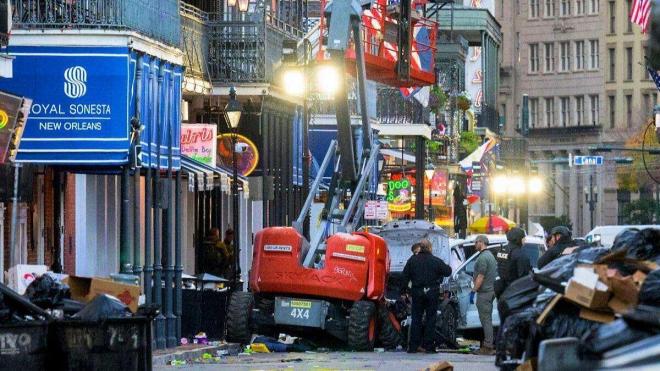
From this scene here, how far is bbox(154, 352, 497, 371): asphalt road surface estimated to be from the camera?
26.9 metres

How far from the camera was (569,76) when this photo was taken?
493 feet

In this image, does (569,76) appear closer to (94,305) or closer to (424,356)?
(424,356)

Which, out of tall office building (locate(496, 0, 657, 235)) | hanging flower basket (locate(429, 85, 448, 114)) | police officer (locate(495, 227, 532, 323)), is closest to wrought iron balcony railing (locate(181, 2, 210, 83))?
police officer (locate(495, 227, 532, 323))

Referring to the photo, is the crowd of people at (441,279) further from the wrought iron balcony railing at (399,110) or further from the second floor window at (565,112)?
the second floor window at (565,112)

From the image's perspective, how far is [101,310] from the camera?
1886 cm

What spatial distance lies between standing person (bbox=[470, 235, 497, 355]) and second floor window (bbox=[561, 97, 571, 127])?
11824 cm

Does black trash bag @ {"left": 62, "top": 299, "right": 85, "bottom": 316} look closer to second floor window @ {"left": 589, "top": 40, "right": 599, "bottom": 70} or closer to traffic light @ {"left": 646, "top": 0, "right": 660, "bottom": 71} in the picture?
traffic light @ {"left": 646, "top": 0, "right": 660, "bottom": 71}

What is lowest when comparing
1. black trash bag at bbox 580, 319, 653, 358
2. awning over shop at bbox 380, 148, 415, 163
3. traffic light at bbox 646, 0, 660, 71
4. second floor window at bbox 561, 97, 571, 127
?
black trash bag at bbox 580, 319, 653, 358

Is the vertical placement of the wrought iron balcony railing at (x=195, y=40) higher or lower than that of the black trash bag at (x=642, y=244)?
higher

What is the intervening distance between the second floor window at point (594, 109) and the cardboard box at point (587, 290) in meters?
134

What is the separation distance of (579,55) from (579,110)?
3.92 metres

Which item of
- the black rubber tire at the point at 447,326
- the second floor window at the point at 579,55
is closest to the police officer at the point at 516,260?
the black rubber tire at the point at 447,326

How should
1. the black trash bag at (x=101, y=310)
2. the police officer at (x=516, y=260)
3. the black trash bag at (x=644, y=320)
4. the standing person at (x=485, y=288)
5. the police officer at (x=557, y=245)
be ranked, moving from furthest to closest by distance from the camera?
the standing person at (x=485, y=288), the police officer at (x=516, y=260), the police officer at (x=557, y=245), the black trash bag at (x=101, y=310), the black trash bag at (x=644, y=320)

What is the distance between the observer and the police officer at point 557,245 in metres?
27.9
